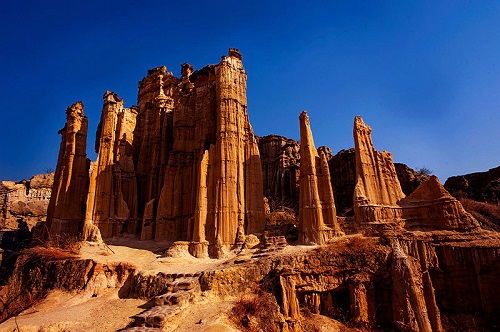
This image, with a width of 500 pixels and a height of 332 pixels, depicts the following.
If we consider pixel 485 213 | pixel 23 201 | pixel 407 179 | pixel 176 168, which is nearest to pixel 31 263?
pixel 176 168

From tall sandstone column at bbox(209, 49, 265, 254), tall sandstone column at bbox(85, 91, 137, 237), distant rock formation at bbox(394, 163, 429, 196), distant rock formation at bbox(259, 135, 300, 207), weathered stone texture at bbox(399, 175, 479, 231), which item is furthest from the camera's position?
distant rock formation at bbox(259, 135, 300, 207)

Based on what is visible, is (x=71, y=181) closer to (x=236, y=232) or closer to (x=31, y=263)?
(x=31, y=263)

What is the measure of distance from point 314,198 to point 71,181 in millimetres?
25539

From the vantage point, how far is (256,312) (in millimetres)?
17438

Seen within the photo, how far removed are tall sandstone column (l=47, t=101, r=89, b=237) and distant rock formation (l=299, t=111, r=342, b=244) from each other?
21774 mm

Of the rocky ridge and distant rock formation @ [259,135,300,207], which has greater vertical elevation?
distant rock formation @ [259,135,300,207]

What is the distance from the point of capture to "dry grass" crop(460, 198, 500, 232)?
34500 mm

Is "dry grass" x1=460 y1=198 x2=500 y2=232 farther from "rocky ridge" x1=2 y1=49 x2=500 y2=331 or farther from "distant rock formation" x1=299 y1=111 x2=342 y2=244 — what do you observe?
"distant rock formation" x1=299 y1=111 x2=342 y2=244

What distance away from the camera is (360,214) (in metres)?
26.8

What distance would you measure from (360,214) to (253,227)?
28.5ft

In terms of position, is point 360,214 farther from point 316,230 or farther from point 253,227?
point 253,227

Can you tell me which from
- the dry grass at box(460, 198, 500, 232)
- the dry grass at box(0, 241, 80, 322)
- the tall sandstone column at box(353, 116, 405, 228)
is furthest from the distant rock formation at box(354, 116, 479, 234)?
Answer: the dry grass at box(0, 241, 80, 322)

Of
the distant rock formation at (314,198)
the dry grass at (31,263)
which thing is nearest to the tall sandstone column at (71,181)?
the dry grass at (31,263)

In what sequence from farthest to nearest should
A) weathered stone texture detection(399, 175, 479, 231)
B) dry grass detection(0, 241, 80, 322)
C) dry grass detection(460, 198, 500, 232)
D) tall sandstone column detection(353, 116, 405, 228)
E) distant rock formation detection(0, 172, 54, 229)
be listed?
distant rock formation detection(0, 172, 54, 229) → dry grass detection(460, 198, 500, 232) → tall sandstone column detection(353, 116, 405, 228) → weathered stone texture detection(399, 175, 479, 231) → dry grass detection(0, 241, 80, 322)
